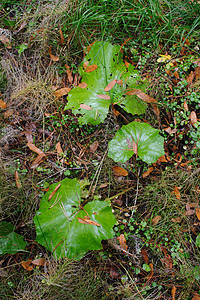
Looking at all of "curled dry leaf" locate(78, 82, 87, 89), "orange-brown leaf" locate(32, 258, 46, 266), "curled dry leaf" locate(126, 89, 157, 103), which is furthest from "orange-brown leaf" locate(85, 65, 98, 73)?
"orange-brown leaf" locate(32, 258, 46, 266)

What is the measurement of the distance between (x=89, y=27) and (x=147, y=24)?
2.16 ft

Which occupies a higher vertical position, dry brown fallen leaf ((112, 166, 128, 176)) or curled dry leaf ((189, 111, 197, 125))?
curled dry leaf ((189, 111, 197, 125))

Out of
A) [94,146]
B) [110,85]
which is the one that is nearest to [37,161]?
[94,146]

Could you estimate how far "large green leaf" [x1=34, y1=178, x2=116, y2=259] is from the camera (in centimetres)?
201

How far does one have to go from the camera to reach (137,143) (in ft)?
6.99

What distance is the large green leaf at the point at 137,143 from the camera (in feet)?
6.79

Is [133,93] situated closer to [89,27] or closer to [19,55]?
[89,27]

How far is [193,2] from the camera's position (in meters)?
2.40

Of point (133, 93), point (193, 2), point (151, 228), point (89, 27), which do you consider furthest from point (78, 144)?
point (193, 2)

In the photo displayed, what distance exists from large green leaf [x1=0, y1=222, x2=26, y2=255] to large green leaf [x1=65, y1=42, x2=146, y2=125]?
1.31 meters

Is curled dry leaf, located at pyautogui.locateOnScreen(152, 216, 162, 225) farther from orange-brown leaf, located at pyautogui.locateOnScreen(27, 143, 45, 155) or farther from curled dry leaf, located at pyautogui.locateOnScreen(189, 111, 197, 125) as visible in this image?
orange-brown leaf, located at pyautogui.locateOnScreen(27, 143, 45, 155)

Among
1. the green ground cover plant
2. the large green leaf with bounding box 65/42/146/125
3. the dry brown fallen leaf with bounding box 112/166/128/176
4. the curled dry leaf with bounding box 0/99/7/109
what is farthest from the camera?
the curled dry leaf with bounding box 0/99/7/109

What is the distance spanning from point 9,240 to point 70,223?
66 centimetres

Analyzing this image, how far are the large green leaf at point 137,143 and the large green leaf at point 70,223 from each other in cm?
49
